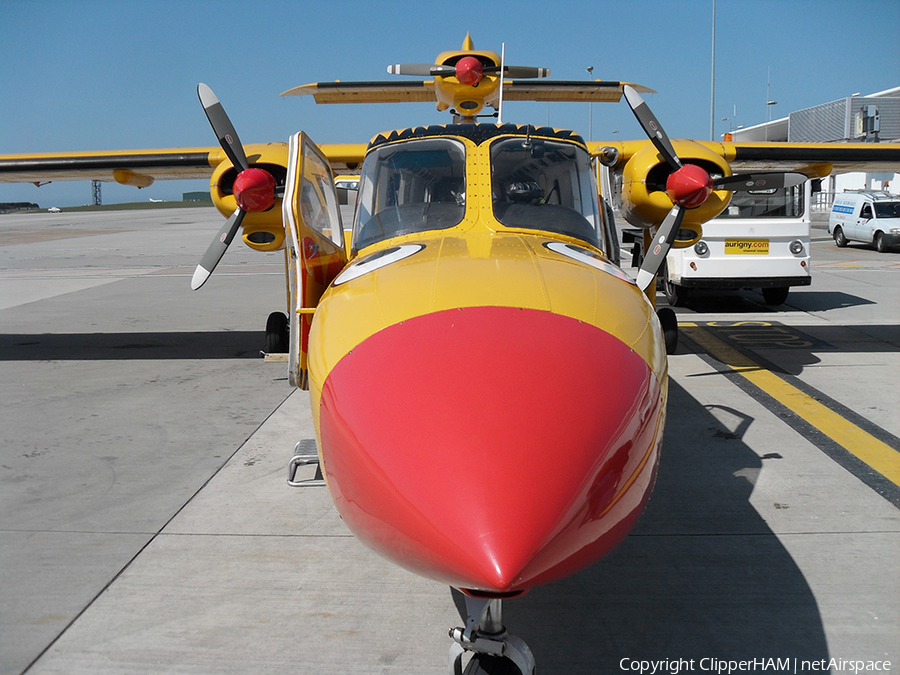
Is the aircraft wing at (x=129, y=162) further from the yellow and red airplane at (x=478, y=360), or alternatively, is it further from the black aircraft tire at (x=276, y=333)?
the yellow and red airplane at (x=478, y=360)

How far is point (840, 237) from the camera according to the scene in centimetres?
2431

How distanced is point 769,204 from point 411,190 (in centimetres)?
930

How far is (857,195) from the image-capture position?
23562mm

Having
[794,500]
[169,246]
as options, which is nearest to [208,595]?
[794,500]

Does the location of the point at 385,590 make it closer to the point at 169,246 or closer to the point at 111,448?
the point at 111,448

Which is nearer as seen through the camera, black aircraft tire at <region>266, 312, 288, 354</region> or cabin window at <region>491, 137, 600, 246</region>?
cabin window at <region>491, 137, 600, 246</region>

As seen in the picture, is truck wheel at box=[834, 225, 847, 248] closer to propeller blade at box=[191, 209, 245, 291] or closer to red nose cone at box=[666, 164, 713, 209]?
red nose cone at box=[666, 164, 713, 209]

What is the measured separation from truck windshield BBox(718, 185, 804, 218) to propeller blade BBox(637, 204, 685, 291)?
688cm

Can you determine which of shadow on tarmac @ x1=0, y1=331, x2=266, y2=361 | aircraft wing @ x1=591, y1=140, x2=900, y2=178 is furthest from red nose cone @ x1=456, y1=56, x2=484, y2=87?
shadow on tarmac @ x1=0, y1=331, x2=266, y2=361

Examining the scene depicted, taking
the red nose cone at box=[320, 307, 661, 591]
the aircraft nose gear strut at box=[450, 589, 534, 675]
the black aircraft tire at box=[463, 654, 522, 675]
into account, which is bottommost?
the black aircraft tire at box=[463, 654, 522, 675]

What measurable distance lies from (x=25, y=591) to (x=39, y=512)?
108 cm

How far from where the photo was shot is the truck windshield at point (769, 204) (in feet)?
38.8

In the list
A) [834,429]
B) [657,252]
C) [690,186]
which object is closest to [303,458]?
[657,252]

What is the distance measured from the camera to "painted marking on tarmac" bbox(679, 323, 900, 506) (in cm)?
522
